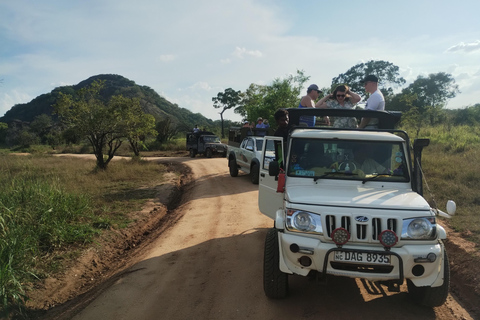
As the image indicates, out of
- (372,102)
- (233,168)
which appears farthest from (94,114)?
(372,102)

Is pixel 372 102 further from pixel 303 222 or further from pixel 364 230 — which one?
pixel 303 222

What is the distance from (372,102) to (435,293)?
3146 mm

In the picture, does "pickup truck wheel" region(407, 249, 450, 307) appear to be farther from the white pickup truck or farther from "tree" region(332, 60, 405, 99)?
"tree" region(332, 60, 405, 99)

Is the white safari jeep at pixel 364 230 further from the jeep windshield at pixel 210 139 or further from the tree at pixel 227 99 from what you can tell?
the tree at pixel 227 99

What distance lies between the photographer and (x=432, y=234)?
11.6 feet

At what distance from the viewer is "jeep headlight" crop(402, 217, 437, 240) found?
3527 millimetres

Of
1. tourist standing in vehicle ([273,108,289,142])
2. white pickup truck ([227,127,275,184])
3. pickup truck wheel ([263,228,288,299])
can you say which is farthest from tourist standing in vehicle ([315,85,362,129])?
white pickup truck ([227,127,275,184])

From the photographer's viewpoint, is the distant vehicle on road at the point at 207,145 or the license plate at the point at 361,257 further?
the distant vehicle on road at the point at 207,145

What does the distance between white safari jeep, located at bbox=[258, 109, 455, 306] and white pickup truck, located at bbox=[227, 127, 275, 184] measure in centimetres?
750

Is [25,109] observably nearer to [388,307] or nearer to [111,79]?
[111,79]

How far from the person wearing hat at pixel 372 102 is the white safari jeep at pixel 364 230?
3.59ft

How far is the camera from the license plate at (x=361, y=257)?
344 centimetres

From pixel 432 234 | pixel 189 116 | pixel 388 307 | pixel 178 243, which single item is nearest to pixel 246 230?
pixel 178 243

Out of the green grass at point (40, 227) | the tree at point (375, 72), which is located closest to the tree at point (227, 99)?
the tree at point (375, 72)
